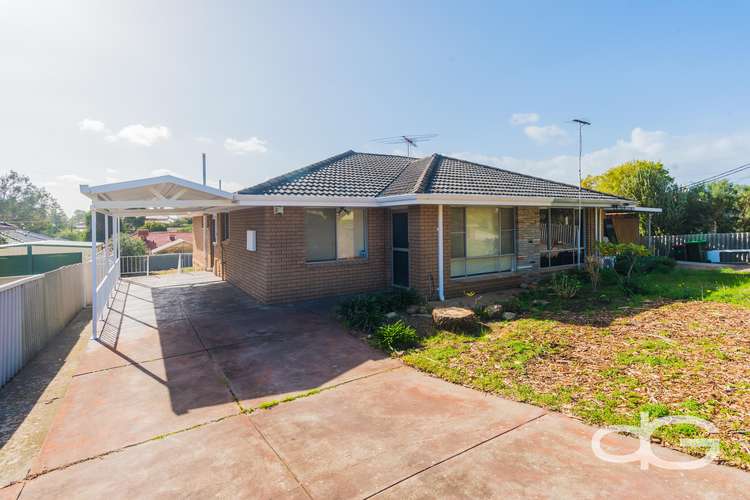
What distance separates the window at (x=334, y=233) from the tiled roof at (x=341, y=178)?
1.79ft

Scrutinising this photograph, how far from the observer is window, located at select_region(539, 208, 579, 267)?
12.2 m

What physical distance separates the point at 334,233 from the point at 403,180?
9.17 ft

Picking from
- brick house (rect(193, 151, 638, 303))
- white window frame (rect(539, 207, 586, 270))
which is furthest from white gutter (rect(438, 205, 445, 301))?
white window frame (rect(539, 207, 586, 270))

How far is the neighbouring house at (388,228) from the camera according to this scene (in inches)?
376

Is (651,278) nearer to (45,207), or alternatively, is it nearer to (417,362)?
(417,362)

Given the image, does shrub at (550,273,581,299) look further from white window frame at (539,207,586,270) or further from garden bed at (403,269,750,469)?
white window frame at (539,207,586,270)

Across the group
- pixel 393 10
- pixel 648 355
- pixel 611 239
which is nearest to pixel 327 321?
pixel 648 355

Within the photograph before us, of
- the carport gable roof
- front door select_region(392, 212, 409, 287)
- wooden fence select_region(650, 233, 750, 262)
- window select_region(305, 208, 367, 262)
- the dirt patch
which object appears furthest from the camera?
wooden fence select_region(650, 233, 750, 262)

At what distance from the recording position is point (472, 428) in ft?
12.8

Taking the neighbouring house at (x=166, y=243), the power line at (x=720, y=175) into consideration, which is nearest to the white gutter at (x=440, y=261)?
the power line at (x=720, y=175)

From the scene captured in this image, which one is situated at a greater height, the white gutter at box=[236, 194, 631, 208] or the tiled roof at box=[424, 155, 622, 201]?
the tiled roof at box=[424, 155, 622, 201]

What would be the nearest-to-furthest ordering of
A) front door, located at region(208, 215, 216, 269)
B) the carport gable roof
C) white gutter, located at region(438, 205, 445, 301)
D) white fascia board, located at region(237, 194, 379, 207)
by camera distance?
the carport gable roof
white fascia board, located at region(237, 194, 379, 207)
white gutter, located at region(438, 205, 445, 301)
front door, located at region(208, 215, 216, 269)

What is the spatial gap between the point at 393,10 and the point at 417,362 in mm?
9167

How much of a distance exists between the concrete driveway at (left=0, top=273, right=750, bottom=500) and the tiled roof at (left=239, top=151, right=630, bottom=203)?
4967mm
